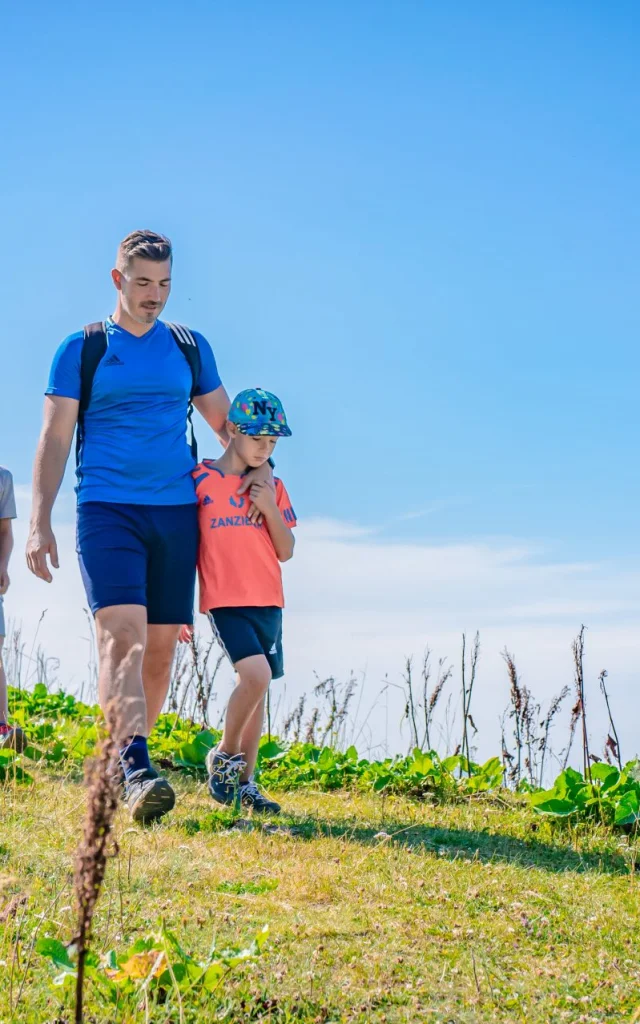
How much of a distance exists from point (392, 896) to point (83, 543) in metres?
2.19

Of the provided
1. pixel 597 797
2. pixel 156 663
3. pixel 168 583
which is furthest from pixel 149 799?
pixel 597 797

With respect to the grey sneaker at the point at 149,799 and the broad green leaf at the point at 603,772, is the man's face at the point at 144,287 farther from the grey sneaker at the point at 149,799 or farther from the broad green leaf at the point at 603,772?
the broad green leaf at the point at 603,772

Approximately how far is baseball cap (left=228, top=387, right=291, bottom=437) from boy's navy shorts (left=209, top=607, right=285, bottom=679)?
864 mm

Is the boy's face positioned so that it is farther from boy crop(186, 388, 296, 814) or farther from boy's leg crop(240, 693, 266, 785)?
boy's leg crop(240, 693, 266, 785)

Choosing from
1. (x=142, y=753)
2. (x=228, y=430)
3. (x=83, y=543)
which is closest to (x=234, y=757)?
(x=142, y=753)

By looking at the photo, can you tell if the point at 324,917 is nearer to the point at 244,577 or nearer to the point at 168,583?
the point at 244,577

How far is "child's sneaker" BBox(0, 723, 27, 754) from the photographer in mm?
6109

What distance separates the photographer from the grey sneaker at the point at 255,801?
16.4 feet

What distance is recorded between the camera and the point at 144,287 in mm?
4938

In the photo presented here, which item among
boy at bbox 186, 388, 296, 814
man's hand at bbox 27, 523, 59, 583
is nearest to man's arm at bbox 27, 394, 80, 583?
man's hand at bbox 27, 523, 59, 583

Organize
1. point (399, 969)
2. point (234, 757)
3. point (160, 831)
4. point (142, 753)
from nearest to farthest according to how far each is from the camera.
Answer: point (399, 969) → point (160, 831) → point (142, 753) → point (234, 757)

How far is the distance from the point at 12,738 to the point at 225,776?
172cm

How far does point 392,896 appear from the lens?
145 inches

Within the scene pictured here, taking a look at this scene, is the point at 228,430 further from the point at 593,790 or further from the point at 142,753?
the point at 593,790
